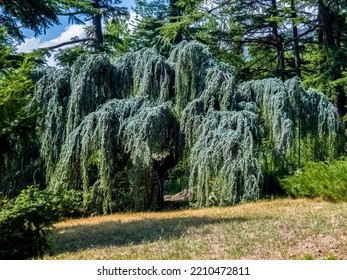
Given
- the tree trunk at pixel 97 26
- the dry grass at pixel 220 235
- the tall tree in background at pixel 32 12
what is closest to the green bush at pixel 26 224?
the dry grass at pixel 220 235

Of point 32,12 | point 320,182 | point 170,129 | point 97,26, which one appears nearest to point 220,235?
point 320,182

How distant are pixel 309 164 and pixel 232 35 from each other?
918 centimetres

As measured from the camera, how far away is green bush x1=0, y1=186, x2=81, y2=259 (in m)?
6.68

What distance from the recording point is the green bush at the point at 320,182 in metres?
10.7

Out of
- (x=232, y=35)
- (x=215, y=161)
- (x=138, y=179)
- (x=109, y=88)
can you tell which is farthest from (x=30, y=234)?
(x=232, y=35)

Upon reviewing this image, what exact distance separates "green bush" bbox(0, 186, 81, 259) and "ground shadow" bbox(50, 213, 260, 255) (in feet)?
1.22

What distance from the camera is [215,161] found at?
11.8 metres

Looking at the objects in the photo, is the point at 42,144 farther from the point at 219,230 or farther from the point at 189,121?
the point at 219,230

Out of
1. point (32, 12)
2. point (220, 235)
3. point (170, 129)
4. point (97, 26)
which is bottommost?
point (220, 235)

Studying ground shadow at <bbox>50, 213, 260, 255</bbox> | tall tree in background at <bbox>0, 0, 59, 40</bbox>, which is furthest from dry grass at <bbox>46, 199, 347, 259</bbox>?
tall tree in background at <bbox>0, 0, 59, 40</bbox>

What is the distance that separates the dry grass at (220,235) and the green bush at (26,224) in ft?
1.21

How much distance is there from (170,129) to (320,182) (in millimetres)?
4069

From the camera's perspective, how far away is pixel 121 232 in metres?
8.45

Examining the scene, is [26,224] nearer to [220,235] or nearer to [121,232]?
[121,232]
